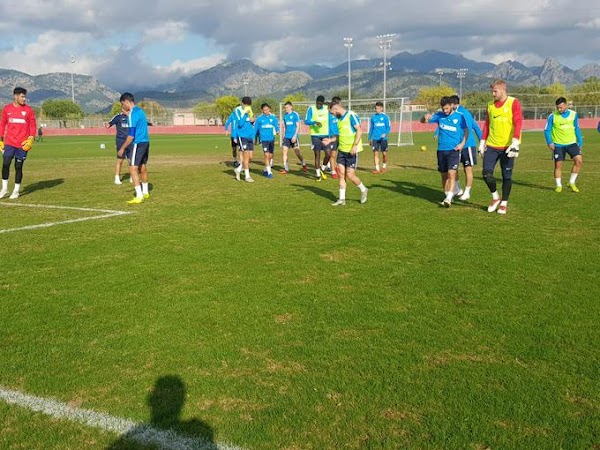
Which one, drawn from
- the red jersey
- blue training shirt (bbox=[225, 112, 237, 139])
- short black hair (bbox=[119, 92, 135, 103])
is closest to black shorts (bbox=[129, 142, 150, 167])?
short black hair (bbox=[119, 92, 135, 103])

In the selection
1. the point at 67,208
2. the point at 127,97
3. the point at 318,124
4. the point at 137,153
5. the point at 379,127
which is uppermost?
the point at 127,97

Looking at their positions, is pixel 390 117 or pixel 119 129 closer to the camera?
pixel 119 129

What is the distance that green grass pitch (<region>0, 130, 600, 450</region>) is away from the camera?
309 centimetres

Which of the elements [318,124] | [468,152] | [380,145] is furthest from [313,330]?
[380,145]

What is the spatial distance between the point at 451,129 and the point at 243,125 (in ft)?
19.6

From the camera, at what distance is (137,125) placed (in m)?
11.0

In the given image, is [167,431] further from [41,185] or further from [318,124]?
[318,124]

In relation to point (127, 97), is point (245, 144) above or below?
below

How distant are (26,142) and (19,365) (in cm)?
914

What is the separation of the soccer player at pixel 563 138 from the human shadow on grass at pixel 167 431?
10.8 meters

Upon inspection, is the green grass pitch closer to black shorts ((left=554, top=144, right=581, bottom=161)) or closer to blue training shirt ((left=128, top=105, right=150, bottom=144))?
blue training shirt ((left=128, top=105, right=150, bottom=144))

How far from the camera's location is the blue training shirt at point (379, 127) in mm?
17047

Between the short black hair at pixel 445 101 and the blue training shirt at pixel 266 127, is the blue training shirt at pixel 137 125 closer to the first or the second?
the blue training shirt at pixel 266 127

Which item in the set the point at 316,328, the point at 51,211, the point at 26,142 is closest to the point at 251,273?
the point at 316,328
